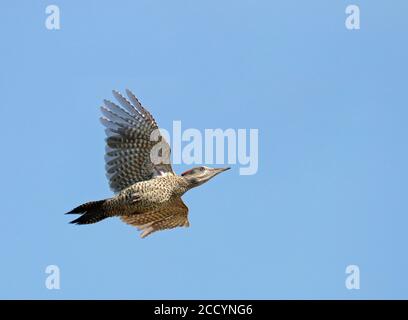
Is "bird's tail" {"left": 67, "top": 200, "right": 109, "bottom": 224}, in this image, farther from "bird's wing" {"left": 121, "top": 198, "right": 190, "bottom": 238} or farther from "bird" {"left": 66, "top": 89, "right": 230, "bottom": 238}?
"bird's wing" {"left": 121, "top": 198, "right": 190, "bottom": 238}

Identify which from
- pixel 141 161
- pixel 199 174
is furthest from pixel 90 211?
pixel 199 174

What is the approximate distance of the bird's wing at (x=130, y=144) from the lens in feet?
70.6

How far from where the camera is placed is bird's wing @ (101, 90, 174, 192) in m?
21.5

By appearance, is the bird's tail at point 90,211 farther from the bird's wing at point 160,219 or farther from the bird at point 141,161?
the bird's wing at point 160,219

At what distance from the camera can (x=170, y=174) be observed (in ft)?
70.4

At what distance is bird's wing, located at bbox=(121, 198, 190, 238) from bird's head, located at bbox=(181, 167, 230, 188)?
702 mm

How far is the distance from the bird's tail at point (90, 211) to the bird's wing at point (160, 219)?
1326mm

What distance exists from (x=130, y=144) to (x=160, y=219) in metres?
1.62

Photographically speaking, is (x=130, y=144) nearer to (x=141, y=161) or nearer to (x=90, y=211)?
(x=141, y=161)

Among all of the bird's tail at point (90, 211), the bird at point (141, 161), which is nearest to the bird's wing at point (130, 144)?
the bird at point (141, 161)

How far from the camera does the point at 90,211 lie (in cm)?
2083
